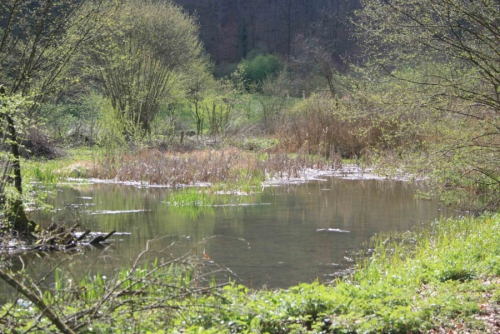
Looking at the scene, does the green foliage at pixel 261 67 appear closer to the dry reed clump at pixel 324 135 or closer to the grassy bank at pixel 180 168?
the dry reed clump at pixel 324 135

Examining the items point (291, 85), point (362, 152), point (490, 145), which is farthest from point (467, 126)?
point (291, 85)

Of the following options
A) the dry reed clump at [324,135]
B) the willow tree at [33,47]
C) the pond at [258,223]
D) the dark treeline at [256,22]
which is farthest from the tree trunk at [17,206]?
the dark treeline at [256,22]

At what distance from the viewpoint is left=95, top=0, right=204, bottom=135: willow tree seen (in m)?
26.2

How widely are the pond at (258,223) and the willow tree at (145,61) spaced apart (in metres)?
7.67

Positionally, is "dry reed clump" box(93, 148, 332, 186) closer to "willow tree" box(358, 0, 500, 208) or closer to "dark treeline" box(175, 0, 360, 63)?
"willow tree" box(358, 0, 500, 208)

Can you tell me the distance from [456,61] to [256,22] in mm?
56363

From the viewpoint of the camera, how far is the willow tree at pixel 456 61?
9.50 m

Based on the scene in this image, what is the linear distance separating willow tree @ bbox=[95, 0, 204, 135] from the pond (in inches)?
302

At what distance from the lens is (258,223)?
45.7ft

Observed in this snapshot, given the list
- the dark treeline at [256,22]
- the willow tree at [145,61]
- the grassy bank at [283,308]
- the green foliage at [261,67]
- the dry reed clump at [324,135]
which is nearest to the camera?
the grassy bank at [283,308]

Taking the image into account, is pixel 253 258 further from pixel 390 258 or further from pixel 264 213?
pixel 264 213

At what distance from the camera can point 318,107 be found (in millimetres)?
26797

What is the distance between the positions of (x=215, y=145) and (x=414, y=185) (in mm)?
9930

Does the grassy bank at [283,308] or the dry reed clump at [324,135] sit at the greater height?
the dry reed clump at [324,135]
